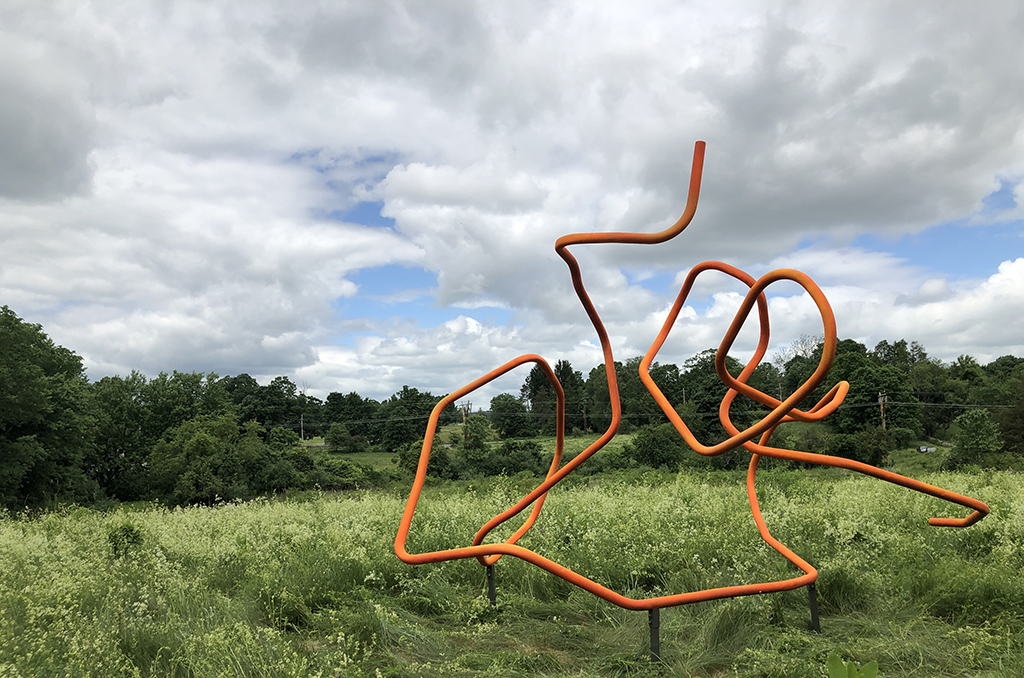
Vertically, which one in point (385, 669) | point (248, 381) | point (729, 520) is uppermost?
point (248, 381)

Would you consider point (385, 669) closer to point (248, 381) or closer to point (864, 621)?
point (864, 621)

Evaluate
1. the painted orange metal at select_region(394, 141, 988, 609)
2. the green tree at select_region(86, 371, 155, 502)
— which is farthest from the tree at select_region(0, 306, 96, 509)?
the painted orange metal at select_region(394, 141, 988, 609)

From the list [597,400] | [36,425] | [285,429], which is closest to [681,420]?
[36,425]

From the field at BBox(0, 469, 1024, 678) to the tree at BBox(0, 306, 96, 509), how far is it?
2920cm

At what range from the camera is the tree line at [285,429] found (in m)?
32.8

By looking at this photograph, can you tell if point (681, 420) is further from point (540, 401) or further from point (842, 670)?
point (540, 401)

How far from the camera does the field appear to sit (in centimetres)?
419

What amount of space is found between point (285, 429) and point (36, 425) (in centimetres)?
1554

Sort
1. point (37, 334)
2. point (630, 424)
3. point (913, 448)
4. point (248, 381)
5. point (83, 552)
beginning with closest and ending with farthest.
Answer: point (83, 552), point (37, 334), point (913, 448), point (630, 424), point (248, 381)

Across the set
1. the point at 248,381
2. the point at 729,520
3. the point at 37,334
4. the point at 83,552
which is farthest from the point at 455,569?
the point at 248,381

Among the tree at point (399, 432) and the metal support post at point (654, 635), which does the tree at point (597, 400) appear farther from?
the metal support post at point (654, 635)

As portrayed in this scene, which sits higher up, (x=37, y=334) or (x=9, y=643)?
(x=37, y=334)

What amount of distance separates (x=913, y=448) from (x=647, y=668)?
45655 millimetres

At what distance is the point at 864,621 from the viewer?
4.79m
